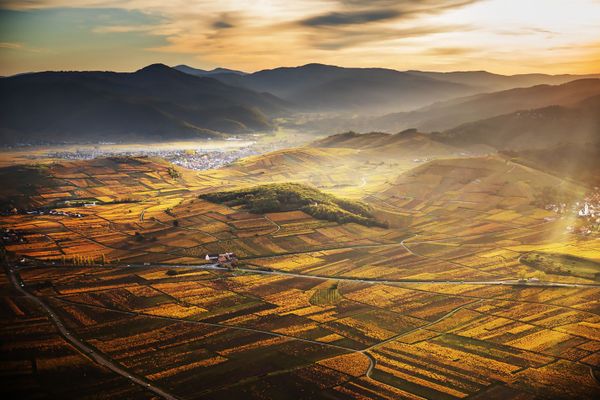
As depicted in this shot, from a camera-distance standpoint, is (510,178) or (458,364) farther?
(510,178)

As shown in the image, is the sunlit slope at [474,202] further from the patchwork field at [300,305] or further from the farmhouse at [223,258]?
the farmhouse at [223,258]

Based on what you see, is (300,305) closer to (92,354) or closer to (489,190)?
(92,354)

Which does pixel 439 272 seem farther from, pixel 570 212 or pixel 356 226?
pixel 570 212

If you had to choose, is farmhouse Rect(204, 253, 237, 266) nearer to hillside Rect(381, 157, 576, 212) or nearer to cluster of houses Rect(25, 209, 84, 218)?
cluster of houses Rect(25, 209, 84, 218)

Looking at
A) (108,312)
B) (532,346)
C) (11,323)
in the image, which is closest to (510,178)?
(532,346)

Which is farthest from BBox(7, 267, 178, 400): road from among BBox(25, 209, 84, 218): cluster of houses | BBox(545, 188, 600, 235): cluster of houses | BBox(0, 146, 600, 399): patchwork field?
BBox(545, 188, 600, 235): cluster of houses

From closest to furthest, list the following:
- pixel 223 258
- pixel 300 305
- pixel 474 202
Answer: pixel 300 305 → pixel 223 258 → pixel 474 202

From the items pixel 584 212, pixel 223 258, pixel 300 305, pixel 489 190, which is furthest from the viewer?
pixel 489 190

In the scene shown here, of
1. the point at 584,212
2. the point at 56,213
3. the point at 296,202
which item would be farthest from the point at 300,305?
the point at 584,212
